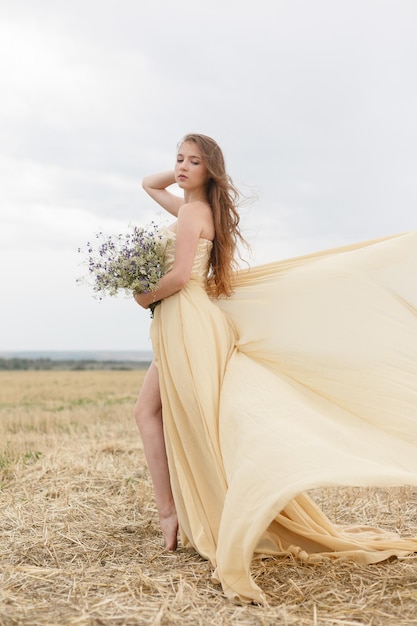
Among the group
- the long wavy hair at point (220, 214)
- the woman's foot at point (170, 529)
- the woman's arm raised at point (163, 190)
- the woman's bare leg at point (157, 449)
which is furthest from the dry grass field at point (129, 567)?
the woman's arm raised at point (163, 190)

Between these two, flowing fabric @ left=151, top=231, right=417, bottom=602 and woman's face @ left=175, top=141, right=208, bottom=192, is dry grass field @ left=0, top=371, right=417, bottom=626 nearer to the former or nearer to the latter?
flowing fabric @ left=151, top=231, right=417, bottom=602

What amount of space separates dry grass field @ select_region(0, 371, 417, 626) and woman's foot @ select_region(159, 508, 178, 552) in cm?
9

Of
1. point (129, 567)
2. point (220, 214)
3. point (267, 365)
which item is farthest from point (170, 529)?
point (220, 214)

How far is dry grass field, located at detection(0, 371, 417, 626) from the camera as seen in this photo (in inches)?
152

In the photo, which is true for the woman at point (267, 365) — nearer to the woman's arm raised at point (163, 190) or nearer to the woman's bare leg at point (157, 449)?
the woman's bare leg at point (157, 449)

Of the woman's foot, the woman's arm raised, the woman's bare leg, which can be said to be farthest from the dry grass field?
the woman's arm raised

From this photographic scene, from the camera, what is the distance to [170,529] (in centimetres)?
525

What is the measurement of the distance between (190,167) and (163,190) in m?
0.75

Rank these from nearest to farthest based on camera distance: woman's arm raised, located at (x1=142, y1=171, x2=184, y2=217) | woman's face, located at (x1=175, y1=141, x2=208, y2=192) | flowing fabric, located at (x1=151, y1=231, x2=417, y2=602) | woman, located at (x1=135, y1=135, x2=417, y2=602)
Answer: flowing fabric, located at (x1=151, y1=231, x2=417, y2=602), woman, located at (x1=135, y1=135, x2=417, y2=602), woman's face, located at (x1=175, y1=141, x2=208, y2=192), woman's arm raised, located at (x1=142, y1=171, x2=184, y2=217)

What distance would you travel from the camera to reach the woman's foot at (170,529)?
5.23m

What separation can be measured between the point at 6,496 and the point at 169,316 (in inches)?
123

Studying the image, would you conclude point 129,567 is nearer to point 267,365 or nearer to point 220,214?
point 267,365

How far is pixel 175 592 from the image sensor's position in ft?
13.9

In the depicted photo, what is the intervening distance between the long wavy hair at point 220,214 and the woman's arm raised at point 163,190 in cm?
55
